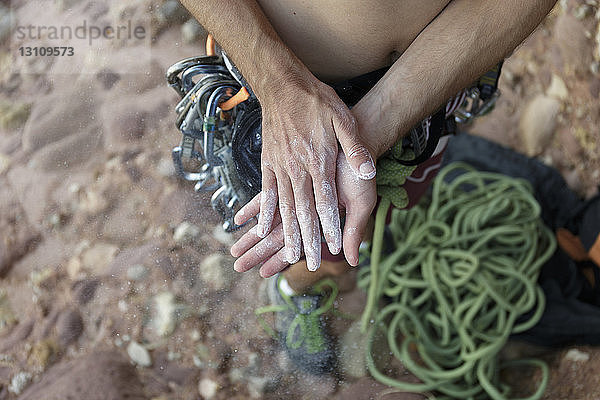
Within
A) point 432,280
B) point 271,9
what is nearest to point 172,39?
point 271,9

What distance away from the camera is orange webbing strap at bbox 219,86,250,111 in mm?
825

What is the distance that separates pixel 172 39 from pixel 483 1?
1.80ft

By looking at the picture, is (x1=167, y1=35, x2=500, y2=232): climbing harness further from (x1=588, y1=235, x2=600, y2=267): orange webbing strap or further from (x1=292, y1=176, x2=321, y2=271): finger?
(x1=588, y1=235, x2=600, y2=267): orange webbing strap

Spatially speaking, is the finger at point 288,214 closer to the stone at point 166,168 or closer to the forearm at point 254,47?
the forearm at point 254,47

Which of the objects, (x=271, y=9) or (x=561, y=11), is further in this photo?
(x=561, y=11)

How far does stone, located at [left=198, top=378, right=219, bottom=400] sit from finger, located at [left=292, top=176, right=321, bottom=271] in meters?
0.35

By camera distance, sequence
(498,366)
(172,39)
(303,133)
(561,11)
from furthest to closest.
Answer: (561,11) → (498,366) → (172,39) → (303,133)

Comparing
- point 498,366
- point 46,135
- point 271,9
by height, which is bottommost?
point 498,366

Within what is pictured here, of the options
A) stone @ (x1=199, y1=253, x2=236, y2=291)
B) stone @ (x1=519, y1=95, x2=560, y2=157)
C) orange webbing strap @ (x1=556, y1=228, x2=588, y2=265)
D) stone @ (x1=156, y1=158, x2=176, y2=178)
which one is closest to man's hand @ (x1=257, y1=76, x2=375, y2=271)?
stone @ (x1=199, y1=253, x2=236, y2=291)

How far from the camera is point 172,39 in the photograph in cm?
99

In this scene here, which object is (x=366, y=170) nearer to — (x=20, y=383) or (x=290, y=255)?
(x=290, y=255)

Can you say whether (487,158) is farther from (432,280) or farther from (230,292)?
(230,292)

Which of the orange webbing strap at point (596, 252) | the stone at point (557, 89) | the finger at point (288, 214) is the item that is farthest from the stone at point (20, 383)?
the stone at point (557, 89)

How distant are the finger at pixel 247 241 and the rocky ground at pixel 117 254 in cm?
5
